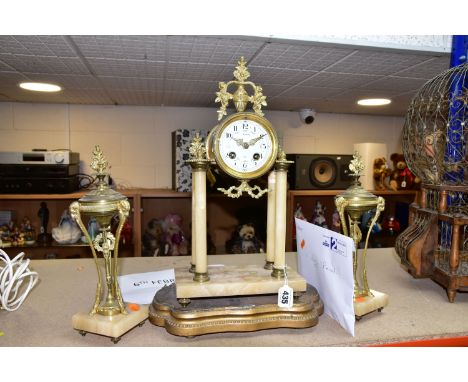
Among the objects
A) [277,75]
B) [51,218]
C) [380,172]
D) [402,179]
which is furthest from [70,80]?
[402,179]

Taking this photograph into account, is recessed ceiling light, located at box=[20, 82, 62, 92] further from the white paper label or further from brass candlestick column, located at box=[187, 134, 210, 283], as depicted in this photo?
the white paper label

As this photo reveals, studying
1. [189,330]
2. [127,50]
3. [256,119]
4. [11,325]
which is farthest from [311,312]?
[127,50]

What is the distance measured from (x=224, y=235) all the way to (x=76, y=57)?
2.07 metres

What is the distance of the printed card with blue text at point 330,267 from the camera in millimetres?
1010

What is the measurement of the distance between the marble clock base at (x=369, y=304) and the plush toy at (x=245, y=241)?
1.74 metres

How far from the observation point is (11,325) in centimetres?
106

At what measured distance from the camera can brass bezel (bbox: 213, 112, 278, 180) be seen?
1.10m

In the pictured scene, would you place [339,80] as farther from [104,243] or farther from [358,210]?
[104,243]

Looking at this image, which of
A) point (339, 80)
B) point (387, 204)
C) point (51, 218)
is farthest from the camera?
point (387, 204)

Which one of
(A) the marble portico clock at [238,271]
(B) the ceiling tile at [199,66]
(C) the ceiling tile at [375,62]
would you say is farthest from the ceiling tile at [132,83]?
(A) the marble portico clock at [238,271]

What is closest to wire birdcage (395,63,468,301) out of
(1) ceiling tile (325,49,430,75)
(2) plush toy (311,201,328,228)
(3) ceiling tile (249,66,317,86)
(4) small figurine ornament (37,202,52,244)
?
(1) ceiling tile (325,49,430,75)

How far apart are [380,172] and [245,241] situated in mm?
1287

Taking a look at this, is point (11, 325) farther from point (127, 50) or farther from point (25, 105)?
point (25, 105)

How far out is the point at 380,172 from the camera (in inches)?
126
